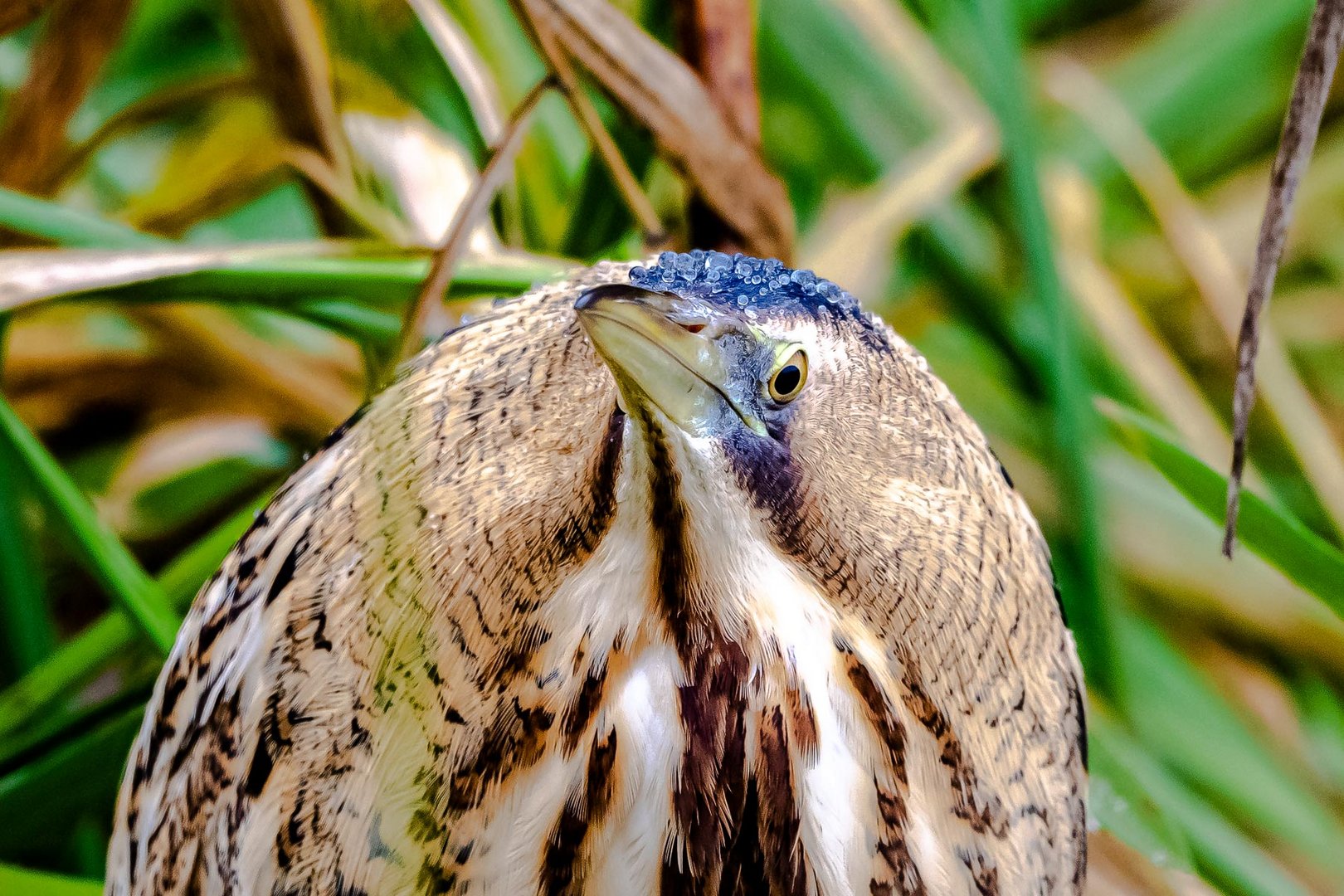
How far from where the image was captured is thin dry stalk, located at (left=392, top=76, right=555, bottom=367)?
58 centimetres

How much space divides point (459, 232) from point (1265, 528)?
40cm

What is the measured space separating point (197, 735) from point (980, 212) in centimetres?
73

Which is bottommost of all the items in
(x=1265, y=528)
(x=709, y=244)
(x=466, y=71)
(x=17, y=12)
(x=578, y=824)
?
(x=1265, y=528)

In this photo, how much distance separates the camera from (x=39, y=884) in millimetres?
534

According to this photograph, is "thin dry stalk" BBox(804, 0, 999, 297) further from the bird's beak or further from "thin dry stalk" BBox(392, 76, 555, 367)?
the bird's beak

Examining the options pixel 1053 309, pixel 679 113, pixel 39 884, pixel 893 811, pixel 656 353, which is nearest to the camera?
pixel 656 353

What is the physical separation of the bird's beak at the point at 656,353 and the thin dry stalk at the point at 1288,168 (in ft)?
0.59

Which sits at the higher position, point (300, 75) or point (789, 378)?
point (300, 75)

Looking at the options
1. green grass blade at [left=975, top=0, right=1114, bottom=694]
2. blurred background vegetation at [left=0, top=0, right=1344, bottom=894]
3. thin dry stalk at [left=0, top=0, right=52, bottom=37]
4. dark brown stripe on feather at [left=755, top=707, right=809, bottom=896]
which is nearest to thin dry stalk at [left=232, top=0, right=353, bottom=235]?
blurred background vegetation at [left=0, top=0, right=1344, bottom=894]

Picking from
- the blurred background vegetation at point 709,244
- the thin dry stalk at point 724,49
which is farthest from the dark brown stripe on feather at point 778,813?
the thin dry stalk at point 724,49

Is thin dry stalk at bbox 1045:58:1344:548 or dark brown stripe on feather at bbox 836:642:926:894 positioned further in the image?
thin dry stalk at bbox 1045:58:1344:548

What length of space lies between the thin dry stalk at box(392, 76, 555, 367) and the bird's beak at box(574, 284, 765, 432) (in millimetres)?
270

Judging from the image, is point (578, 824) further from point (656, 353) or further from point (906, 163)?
point (906, 163)

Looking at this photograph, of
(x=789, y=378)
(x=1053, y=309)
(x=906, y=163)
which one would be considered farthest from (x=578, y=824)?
(x=906, y=163)
